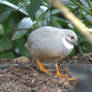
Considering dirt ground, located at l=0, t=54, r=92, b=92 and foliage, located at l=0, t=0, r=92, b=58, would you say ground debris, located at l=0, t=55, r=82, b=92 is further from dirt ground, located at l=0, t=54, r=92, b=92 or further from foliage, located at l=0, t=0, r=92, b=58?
foliage, located at l=0, t=0, r=92, b=58

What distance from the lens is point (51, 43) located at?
245cm

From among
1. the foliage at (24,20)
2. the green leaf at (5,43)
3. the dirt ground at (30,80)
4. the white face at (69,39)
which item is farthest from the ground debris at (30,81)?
the green leaf at (5,43)

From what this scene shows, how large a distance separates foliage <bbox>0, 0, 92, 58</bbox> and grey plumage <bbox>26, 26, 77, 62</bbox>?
0.78 feet

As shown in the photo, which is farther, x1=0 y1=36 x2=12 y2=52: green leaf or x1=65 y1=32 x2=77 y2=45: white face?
x1=0 y1=36 x2=12 y2=52: green leaf

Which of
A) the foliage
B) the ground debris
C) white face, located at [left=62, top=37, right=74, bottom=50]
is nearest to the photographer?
the ground debris

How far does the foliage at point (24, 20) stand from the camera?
3.08 meters

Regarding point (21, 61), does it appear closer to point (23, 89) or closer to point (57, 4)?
point (23, 89)

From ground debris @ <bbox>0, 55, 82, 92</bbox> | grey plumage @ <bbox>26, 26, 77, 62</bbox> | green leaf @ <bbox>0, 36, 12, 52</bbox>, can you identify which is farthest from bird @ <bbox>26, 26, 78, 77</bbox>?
green leaf @ <bbox>0, 36, 12, 52</bbox>

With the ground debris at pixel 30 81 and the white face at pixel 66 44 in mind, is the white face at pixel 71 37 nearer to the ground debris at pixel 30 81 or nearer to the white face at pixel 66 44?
the white face at pixel 66 44

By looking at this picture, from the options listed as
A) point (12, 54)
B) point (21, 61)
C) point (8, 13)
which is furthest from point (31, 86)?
point (12, 54)

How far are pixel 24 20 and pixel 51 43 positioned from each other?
3.41 feet

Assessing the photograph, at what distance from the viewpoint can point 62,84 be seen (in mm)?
2543

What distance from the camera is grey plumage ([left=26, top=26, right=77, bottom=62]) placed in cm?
246

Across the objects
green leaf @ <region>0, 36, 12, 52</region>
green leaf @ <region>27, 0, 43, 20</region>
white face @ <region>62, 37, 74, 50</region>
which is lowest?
green leaf @ <region>0, 36, 12, 52</region>
